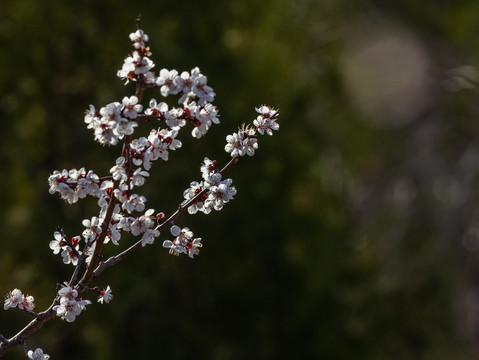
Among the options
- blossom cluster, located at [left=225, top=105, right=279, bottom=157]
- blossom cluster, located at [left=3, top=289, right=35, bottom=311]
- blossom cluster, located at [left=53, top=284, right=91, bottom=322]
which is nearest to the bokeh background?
blossom cluster, located at [left=3, top=289, right=35, bottom=311]

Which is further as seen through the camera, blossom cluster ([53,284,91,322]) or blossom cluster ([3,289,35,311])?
blossom cluster ([3,289,35,311])

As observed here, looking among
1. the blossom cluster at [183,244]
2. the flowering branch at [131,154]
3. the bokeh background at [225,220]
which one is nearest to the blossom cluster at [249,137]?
the flowering branch at [131,154]

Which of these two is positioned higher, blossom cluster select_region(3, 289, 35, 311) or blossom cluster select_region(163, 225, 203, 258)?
blossom cluster select_region(3, 289, 35, 311)

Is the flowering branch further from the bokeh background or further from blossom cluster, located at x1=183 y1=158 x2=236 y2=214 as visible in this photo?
the bokeh background

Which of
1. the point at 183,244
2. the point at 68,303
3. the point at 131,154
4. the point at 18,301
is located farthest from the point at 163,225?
the point at 18,301

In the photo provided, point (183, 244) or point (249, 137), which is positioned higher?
point (249, 137)

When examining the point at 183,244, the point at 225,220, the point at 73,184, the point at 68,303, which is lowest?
the point at 68,303

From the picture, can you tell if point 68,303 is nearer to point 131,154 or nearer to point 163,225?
point 163,225

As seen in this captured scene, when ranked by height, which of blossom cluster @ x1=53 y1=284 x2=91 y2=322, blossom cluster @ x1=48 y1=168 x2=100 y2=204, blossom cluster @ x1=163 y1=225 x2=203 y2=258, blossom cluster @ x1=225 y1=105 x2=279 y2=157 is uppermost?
blossom cluster @ x1=225 y1=105 x2=279 y2=157

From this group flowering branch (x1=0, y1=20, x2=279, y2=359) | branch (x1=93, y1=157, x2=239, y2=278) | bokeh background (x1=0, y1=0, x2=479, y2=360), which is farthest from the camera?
bokeh background (x1=0, y1=0, x2=479, y2=360)

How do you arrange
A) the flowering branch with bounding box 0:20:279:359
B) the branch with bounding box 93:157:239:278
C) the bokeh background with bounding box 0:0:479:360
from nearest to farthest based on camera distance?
the flowering branch with bounding box 0:20:279:359 → the branch with bounding box 93:157:239:278 → the bokeh background with bounding box 0:0:479:360
